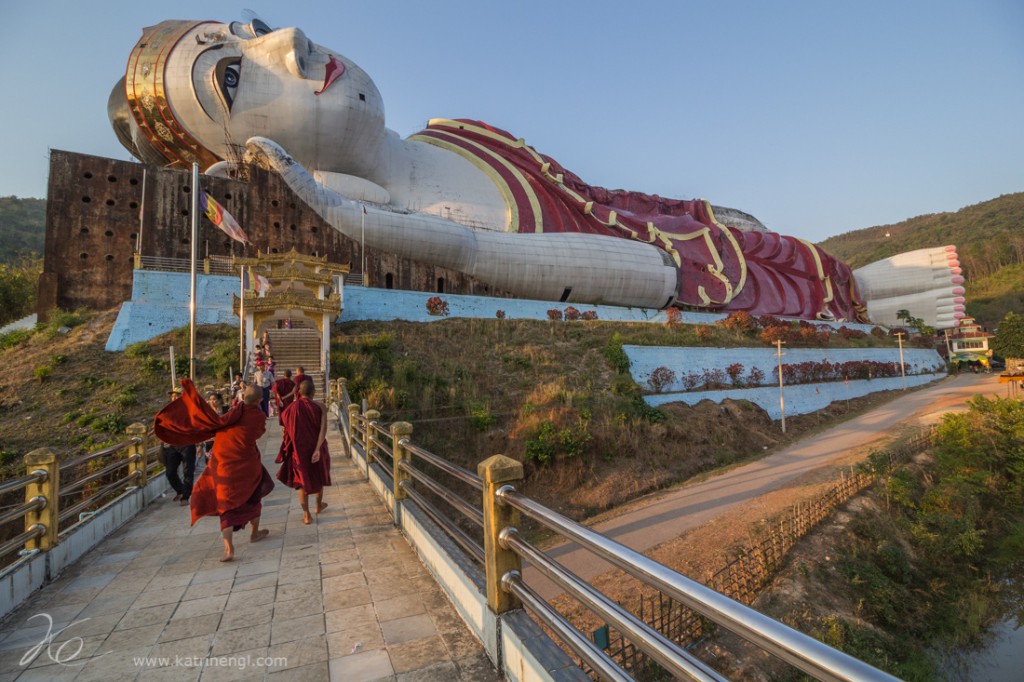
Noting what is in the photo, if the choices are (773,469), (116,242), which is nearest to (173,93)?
(116,242)

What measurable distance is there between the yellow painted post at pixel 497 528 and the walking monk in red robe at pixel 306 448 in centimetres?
304

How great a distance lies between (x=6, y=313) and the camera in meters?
23.0

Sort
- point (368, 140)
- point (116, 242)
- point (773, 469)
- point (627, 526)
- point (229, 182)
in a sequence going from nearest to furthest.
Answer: point (627, 526), point (773, 469), point (116, 242), point (229, 182), point (368, 140)

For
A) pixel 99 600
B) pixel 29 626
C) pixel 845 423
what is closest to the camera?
pixel 29 626

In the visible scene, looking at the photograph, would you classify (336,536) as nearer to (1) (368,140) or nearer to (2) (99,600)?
(2) (99,600)

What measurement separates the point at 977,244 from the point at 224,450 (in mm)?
89517

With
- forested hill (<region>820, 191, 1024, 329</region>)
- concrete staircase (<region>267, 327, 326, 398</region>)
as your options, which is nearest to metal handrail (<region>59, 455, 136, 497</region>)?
concrete staircase (<region>267, 327, 326, 398</region>)

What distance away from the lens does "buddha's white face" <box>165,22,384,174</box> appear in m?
19.1

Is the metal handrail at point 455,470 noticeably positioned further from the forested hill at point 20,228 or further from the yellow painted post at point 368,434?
the forested hill at point 20,228

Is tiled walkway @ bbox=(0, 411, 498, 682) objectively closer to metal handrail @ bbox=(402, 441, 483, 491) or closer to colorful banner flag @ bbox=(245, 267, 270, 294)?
metal handrail @ bbox=(402, 441, 483, 491)

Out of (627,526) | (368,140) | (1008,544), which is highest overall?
(368,140)

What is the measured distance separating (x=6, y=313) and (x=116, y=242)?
1239 cm

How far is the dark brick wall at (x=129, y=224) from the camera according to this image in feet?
53.8

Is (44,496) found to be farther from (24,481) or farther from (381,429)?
(381,429)
